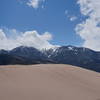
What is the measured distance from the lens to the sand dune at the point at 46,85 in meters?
9.81

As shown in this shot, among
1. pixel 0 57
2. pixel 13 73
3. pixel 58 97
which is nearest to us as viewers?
pixel 58 97

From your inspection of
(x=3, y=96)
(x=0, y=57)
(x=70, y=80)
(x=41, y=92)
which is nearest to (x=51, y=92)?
(x=41, y=92)

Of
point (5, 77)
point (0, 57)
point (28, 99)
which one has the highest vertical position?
point (0, 57)

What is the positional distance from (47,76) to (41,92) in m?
3.11

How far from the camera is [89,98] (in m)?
10.5

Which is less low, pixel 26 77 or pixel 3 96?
pixel 26 77

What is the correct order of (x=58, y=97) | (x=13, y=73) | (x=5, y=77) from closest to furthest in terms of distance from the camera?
1. (x=58, y=97)
2. (x=5, y=77)
3. (x=13, y=73)

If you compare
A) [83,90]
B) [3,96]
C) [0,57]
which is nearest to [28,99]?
[3,96]

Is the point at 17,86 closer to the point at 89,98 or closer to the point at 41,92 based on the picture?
the point at 41,92

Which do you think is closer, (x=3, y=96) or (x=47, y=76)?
(x=3, y=96)

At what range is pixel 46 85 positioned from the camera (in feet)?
37.7

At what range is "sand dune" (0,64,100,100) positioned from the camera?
9812mm

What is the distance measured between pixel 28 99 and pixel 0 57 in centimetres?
15659

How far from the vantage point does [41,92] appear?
1025cm
